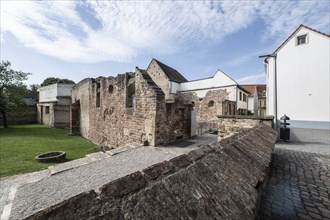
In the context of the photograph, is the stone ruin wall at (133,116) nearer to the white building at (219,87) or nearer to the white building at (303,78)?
the white building at (303,78)

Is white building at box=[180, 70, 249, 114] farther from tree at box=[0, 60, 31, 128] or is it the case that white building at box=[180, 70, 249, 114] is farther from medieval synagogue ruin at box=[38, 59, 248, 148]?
tree at box=[0, 60, 31, 128]

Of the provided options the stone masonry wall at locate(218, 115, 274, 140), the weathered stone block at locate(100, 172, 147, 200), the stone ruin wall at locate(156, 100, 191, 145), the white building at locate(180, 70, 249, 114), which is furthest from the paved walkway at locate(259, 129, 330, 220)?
the white building at locate(180, 70, 249, 114)

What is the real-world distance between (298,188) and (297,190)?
0.44 feet

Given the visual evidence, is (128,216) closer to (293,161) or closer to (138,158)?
(138,158)

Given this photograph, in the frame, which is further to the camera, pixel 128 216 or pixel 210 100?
pixel 210 100

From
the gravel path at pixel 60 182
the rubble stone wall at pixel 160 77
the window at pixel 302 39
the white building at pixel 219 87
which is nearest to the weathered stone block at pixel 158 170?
the gravel path at pixel 60 182

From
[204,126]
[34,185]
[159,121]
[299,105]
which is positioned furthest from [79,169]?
[299,105]

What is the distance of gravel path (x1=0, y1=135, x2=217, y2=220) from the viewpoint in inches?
154

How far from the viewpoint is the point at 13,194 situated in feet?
15.0

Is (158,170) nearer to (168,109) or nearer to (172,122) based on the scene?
(168,109)

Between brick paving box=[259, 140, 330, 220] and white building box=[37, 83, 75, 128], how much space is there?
85.7ft

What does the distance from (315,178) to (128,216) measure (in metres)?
5.17

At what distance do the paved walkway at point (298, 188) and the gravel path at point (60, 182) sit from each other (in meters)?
3.13

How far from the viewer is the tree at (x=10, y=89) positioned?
21.2 metres
